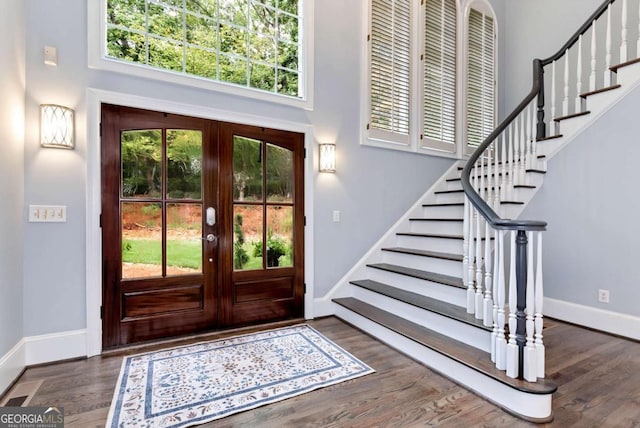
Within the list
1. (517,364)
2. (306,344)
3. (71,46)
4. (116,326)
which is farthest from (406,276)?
(71,46)

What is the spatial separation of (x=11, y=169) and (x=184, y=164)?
1166mm

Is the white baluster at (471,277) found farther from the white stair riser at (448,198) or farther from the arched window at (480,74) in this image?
the arched window at (480,74)

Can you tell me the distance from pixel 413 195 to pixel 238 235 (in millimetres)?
2360

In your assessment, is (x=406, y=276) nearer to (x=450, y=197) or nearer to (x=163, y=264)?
(x=450, y=197)

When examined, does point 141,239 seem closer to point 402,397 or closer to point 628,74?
point 402,397

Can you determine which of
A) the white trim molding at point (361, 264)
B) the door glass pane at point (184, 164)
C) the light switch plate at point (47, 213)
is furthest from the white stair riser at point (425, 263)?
the light switch plate at point (47, 213)

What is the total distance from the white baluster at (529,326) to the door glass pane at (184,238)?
2.62 metres

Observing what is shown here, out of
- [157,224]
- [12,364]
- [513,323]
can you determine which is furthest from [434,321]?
[12,364]

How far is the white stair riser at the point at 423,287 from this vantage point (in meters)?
2.71

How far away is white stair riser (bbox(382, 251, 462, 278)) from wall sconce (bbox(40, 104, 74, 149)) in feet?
10.6

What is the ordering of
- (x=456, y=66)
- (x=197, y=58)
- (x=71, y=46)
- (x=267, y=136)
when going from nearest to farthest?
(x=71, y=46)
(x=197, y=58)
(x=267, y=136)
(x=456, y=66)

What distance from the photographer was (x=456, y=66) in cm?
456

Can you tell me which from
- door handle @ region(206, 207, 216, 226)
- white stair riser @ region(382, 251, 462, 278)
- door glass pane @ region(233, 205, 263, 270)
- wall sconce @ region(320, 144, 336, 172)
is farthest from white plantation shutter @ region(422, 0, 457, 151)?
door handle @ region(206, 207, 216, 226)

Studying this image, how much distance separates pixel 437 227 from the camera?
3.85 metres
